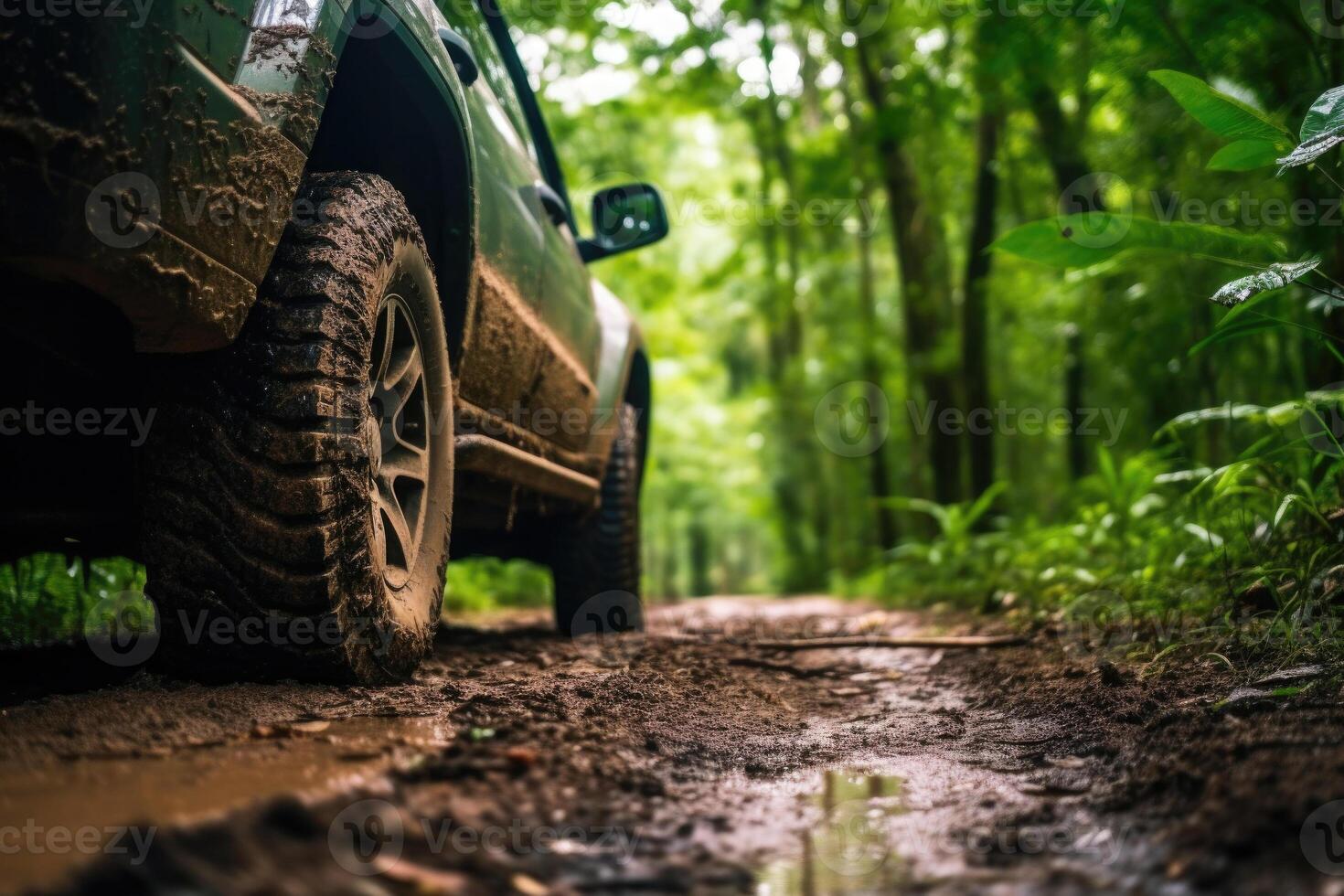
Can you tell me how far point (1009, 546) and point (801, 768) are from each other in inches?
188

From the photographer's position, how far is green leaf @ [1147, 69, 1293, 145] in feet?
8.39

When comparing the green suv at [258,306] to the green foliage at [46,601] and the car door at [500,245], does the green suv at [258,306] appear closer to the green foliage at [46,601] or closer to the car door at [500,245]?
the car door at [500,245]

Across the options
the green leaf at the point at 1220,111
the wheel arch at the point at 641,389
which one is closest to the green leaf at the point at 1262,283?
the green leaf at the point at 1220,111

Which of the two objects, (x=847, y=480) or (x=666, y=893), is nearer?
(x=666, y=893)

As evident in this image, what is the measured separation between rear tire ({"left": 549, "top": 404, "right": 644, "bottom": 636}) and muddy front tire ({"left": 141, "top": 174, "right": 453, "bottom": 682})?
2.45 m

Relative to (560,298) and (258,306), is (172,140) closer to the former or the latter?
(258,306)

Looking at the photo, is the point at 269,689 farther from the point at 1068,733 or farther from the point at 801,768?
the point at 1068,733

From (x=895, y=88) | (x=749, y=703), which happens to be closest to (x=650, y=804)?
(x=749, y=703)

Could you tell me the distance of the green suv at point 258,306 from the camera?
143cm

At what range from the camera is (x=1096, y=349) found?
7.29 metres

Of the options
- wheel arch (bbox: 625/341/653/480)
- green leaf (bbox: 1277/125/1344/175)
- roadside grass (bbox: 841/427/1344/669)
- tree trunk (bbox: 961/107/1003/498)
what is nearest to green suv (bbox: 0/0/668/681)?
green leaf (bbox: 1277/125/1344/175)

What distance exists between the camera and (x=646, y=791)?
1.59 m

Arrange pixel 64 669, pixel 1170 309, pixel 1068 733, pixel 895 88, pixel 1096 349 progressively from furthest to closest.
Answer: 1. pixel 895 88
2. pixel 1096 349
3. pixel 1170 309
4. pixel 64 669
5. pixel 1068 733

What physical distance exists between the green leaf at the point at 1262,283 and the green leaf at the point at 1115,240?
28 cm
